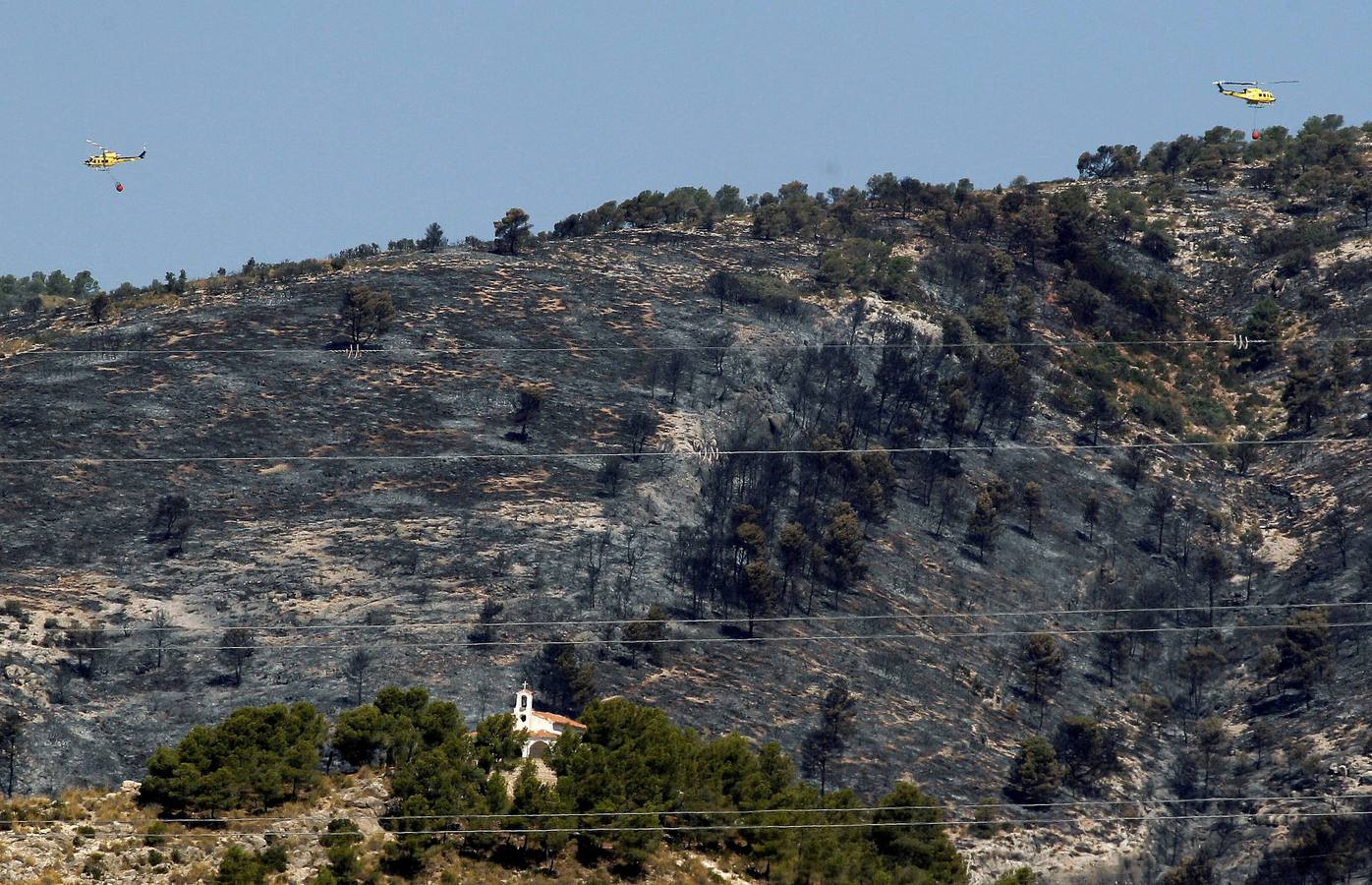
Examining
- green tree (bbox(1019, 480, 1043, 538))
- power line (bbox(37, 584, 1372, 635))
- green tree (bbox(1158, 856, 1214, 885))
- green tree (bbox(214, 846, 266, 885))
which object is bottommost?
green tree (bbox(1158, 856, 1214, 885))

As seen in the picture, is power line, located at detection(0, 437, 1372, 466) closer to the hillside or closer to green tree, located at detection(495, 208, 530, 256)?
the hillside

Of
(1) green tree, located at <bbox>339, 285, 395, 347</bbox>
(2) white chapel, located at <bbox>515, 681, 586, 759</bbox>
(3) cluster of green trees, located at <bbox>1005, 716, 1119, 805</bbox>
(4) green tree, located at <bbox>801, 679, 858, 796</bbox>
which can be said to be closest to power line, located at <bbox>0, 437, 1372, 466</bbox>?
(1) green tree, located at <bbox>339, 285, 395, 347</bbox>

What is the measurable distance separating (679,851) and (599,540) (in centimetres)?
3845

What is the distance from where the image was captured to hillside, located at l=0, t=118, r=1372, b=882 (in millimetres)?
103562

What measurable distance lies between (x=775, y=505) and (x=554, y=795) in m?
47.5

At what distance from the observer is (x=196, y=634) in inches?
4109

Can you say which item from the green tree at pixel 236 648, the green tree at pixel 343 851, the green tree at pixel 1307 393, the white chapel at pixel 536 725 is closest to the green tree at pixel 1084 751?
the white chapel at pixel 536 725

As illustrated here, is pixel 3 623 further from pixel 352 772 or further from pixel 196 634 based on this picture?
pixel 352 772

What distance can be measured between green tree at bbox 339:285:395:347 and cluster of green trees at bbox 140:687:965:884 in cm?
5364

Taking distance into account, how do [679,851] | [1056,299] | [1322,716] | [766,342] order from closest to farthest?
[679,851], [1322,716], [766,342], [1056,299]

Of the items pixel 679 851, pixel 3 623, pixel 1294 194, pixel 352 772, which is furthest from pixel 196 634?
pixel 1294 194

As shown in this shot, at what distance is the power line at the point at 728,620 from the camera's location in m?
105

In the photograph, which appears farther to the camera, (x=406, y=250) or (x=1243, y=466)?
(x=406, y=250)

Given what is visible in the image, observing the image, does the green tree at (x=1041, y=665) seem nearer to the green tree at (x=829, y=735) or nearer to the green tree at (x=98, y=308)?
the green tree at (x=829, y=735)
